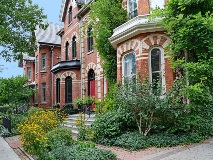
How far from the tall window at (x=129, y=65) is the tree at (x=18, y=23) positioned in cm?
538

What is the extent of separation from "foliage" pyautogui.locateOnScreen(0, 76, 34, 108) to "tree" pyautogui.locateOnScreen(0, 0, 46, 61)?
436 inches

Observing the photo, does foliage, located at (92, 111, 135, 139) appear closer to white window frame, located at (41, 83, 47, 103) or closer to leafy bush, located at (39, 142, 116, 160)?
leafy bush, located at (39, 142, 116, 160)

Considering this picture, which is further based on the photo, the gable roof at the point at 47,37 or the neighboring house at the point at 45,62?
the gable roof at the point at 47,37

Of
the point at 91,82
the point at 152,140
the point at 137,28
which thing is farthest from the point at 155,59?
the point at 91,82

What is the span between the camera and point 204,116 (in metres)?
9.78

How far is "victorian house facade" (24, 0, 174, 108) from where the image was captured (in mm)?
11445

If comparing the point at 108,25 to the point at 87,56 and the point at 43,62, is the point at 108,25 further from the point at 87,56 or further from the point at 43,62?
the point at 43,62

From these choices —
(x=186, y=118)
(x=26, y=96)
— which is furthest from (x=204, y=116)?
(x=26, y=96)

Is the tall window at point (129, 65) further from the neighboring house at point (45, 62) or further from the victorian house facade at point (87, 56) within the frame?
the neighboring house at point (45, 62)

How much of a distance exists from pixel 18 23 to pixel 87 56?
711 cm

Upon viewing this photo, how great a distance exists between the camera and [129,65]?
12664mm

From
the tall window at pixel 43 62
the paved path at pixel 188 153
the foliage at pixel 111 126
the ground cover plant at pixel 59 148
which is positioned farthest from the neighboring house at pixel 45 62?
the paved path at pixel 188 153

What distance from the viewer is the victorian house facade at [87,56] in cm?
1145

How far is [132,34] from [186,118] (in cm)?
477
